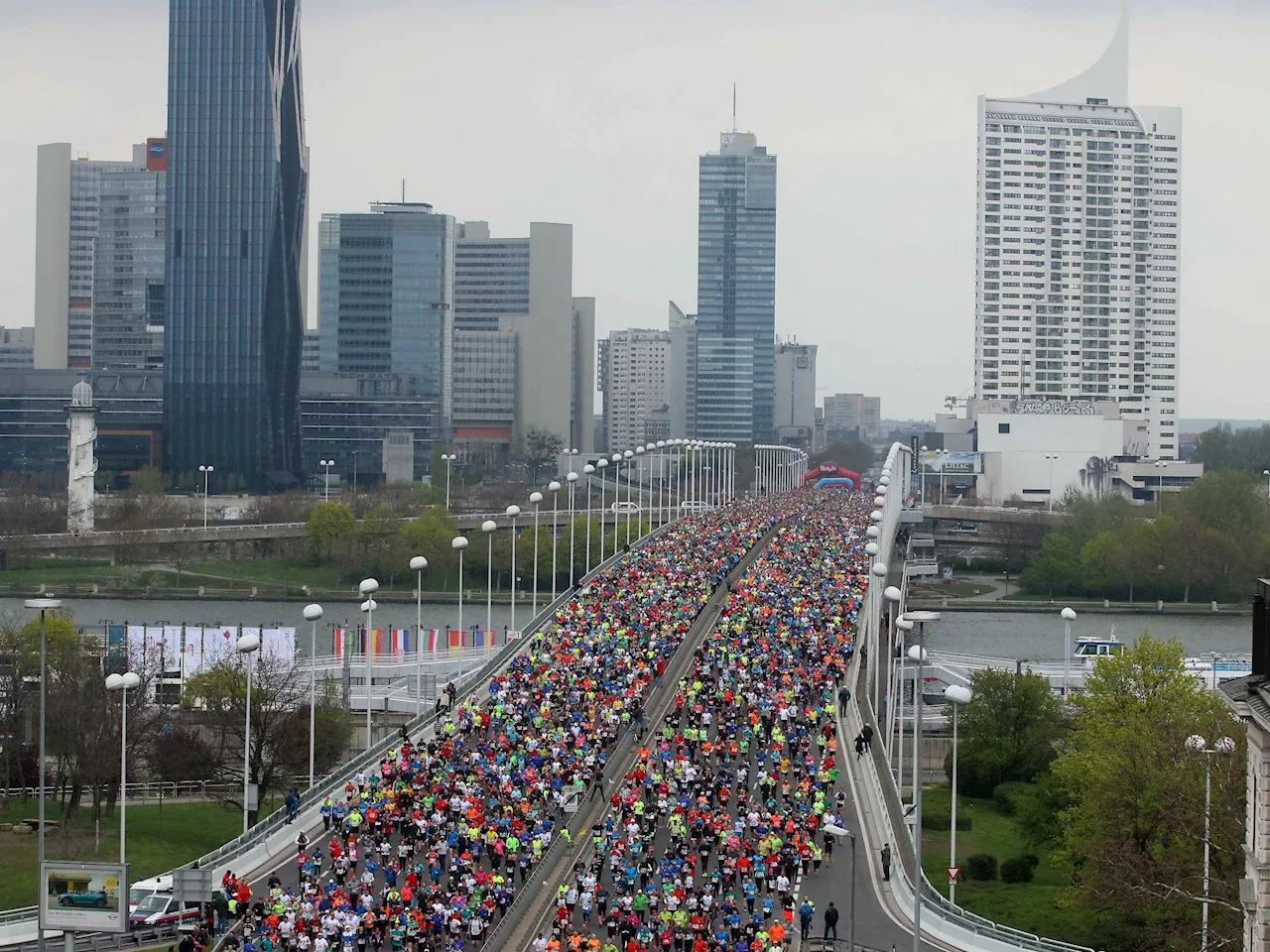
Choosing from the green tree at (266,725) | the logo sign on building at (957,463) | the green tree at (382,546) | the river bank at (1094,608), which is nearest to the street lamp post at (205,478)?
the green tree at (382,546)

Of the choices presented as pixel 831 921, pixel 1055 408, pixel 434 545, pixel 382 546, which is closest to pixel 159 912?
pixel 831 921

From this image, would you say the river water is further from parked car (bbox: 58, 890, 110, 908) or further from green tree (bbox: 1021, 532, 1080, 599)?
parked car (bbox: 58, 890, 110, 908)

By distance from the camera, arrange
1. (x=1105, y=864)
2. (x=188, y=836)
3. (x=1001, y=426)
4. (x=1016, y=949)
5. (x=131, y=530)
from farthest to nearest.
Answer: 1. (x=1001, y=426)
2. (x=131, y=530)
3. (x=188, y=836)
4. (x=1105, y=864)
5. (x=1016, y=949)

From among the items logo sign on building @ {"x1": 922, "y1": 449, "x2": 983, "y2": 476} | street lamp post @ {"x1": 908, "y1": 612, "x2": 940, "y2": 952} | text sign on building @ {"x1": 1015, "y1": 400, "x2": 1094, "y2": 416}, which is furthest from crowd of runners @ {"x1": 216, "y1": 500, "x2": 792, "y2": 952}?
text sign on building @ {"x1": 1015, "y1": 400, "x2": 1094, "y2": 416}

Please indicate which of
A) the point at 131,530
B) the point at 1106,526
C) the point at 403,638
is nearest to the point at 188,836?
the point at 403,638

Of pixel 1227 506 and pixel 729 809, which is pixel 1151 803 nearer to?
pixel 729 809

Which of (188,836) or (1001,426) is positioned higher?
(1001,426)

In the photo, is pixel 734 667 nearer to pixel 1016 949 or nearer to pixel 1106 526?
pixel 1016 949
